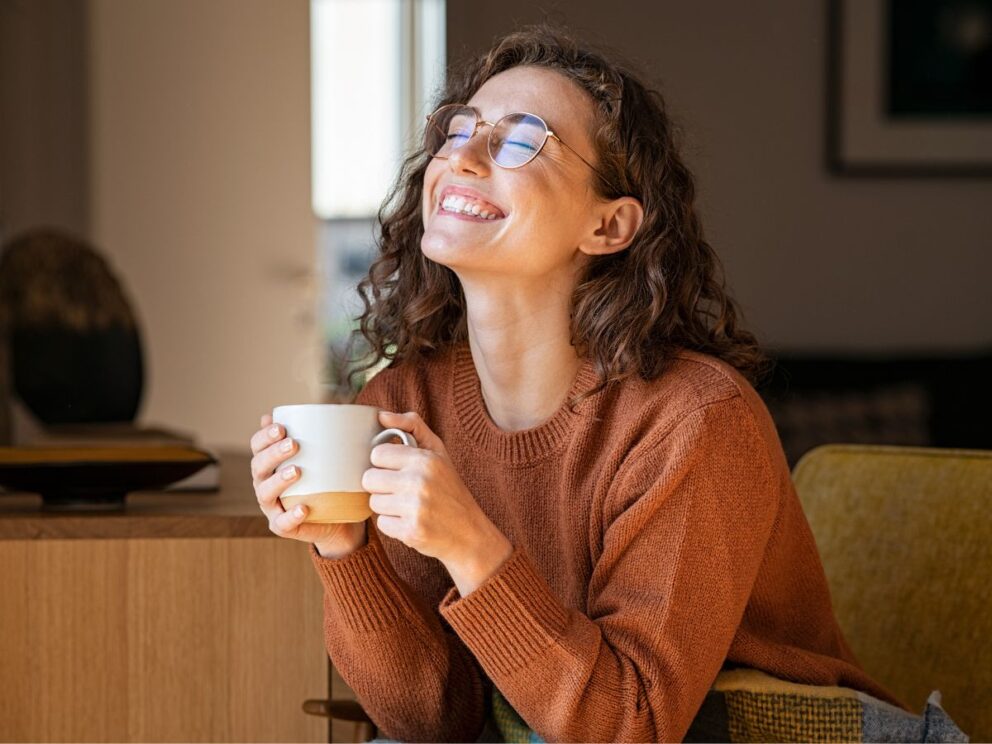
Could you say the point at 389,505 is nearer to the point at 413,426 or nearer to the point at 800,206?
the point at 413,426

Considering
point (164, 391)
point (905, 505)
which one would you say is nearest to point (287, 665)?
point (905, 505)

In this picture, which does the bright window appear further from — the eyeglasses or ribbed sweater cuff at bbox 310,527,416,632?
ribbed sweater cuff at bbox 310,527,416,632

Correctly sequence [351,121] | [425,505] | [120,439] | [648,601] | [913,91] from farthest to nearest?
[351,121]
[913,91]
[120,439]
[648,601]
[425,505]

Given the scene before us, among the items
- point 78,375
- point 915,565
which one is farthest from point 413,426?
point 78,375

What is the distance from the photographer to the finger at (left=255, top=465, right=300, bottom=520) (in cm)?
108

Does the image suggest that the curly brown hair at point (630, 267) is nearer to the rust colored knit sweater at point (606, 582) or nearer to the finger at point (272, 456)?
the rust colored knit sweater at point (606, 582)

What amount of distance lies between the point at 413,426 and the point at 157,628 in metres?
0.44

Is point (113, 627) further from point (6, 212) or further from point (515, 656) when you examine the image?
point (6, 212)

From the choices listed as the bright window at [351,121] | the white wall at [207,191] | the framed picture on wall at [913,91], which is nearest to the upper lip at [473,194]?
the framed picture on wall at [913,91]

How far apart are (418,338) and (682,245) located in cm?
32

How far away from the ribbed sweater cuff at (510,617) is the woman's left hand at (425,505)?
0.9 inches

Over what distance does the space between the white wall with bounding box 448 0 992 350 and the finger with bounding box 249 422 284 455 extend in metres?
2.87

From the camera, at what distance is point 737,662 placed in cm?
130

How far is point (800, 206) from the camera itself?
3869 millimetres
